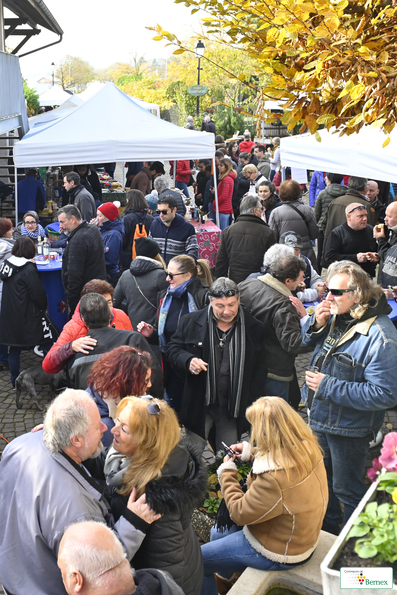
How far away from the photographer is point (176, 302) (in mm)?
4453

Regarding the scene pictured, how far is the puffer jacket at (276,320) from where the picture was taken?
13.0 ft

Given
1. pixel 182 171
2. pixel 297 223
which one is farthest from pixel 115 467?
pixel 182 171

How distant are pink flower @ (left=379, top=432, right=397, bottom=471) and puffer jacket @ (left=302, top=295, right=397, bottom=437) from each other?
4.82 ft

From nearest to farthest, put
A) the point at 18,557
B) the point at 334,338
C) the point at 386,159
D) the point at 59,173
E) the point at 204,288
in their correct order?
the point at 18,557 < the point at 334,338 < the point at 204,288 < the point at 386,159 < the point at 59,173

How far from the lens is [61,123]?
8969 millimetres

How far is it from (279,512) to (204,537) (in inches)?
45.9

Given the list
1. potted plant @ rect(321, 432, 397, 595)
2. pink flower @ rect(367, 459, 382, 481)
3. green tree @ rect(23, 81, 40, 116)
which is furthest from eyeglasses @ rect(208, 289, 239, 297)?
green tree @ rect(23, 81, 40, 116)

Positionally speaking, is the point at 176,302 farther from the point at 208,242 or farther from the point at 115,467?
the point at 208,242

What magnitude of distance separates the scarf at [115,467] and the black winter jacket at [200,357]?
130cm

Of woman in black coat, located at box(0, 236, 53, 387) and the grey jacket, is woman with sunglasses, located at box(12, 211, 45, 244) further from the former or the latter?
the grey jacket

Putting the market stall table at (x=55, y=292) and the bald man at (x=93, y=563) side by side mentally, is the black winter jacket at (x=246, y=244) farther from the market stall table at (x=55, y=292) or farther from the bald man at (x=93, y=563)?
the bald man at (x=93, y=563)

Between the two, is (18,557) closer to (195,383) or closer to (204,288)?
(195,383)

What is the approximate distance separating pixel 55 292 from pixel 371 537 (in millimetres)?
6023

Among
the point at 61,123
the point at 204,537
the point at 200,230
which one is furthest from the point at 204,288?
the point at 61,123
